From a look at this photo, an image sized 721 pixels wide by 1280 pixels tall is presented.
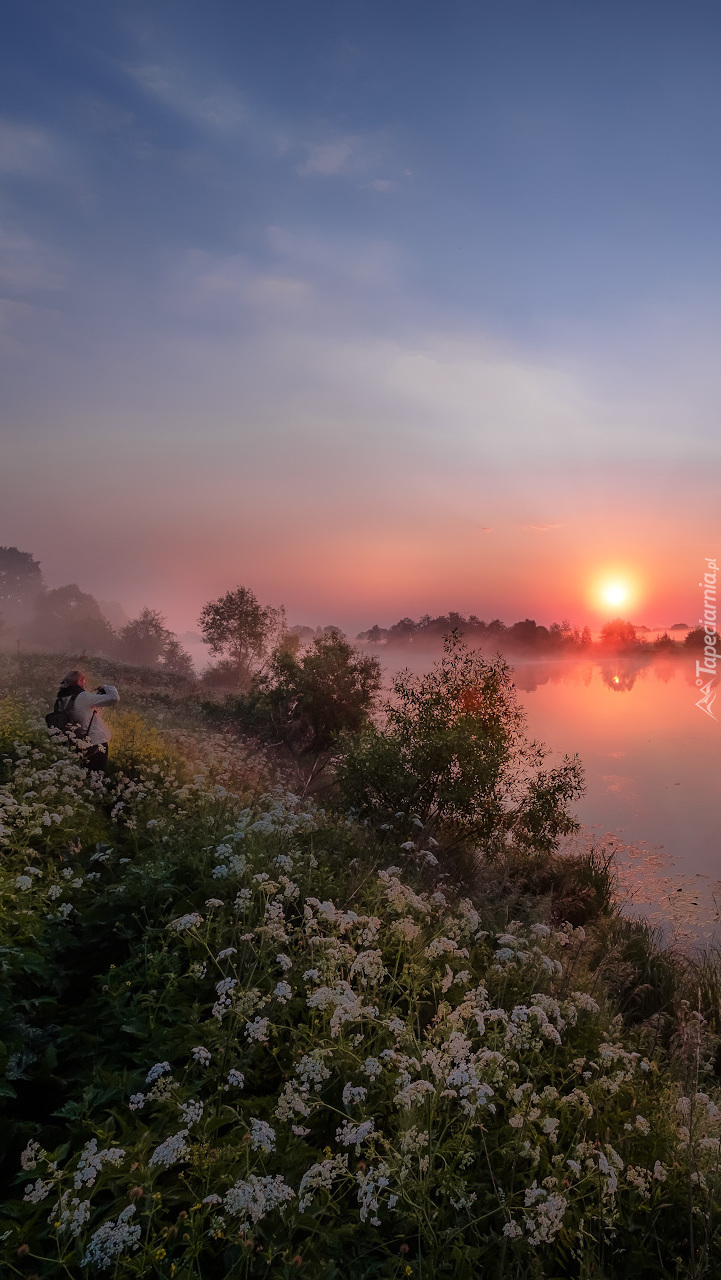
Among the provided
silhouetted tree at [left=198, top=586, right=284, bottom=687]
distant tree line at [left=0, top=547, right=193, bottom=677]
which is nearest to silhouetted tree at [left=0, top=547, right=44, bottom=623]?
distant tree line at [left=0, top=547, right=193, bottom=677]

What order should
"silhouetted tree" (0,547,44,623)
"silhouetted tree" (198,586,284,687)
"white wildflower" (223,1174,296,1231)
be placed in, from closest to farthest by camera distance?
"white wildflower" (223,1174,296,1231) < "silhouetted tree" (198,586,284,687) < "silhouetted tree" (0,547,44,623)

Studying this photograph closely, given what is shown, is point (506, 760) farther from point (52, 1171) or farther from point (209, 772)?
point (52, 1171)

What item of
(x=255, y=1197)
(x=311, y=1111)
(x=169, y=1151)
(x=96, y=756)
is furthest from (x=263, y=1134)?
(x=96, y=756)

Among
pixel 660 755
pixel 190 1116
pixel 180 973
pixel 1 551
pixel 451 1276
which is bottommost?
pixel 660 755

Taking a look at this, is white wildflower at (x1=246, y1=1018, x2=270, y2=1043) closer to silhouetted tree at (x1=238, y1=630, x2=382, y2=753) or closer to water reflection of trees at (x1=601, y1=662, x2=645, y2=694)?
silhouetted tree at (x1=238, y1=630, x2=382, y2=753)

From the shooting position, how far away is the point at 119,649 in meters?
95.7

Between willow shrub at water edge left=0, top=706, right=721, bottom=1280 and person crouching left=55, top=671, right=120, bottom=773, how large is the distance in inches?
180

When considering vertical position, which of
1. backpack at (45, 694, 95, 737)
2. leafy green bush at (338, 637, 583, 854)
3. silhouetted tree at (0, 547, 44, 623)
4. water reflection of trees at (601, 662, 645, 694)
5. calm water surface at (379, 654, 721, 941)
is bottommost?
calm water surface at (379, 654, 721, 941)

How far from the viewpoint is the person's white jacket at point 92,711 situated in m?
11.5

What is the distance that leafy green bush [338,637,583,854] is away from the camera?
15492 mm

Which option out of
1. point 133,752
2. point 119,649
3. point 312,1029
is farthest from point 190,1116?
point 119,649

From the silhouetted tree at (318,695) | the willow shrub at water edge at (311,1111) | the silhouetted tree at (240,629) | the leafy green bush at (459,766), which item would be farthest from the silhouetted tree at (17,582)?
the willow shrub at water edge at (311,1111)

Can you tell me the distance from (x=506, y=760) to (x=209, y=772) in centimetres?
733

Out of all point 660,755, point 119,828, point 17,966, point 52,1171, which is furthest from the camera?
point 660,755
